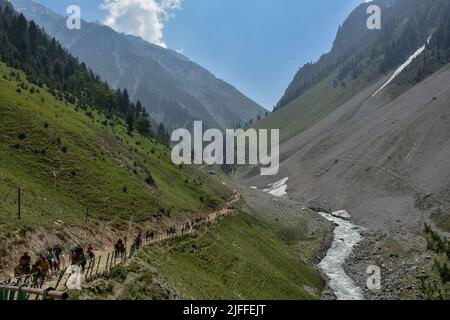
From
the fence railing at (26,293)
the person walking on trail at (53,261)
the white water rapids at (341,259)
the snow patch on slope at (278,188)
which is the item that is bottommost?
the fence railing at (26,293)

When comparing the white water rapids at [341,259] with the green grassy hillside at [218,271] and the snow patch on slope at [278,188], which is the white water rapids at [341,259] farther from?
the snow patch on slope at [278,188]

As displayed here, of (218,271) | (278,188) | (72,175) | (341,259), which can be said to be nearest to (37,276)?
(218,271)

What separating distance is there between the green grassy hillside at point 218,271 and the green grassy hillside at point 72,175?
1002cm

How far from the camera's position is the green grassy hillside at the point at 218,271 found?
→ 103 ft

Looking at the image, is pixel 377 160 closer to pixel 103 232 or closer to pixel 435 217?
pixel 435 217

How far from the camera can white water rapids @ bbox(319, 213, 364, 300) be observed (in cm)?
6308

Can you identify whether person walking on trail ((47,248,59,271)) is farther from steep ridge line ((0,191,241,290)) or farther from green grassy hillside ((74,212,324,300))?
green grassy hillside ((74,212,324,300))

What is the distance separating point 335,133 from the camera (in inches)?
7766

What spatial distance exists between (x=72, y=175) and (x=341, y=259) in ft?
161

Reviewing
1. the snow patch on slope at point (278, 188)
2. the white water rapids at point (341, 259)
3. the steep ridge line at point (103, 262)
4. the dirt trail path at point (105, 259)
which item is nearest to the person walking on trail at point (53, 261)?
the steep ridge line at point (103, 262)

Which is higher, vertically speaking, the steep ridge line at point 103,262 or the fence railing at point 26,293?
the steep ridge line at point 103,262

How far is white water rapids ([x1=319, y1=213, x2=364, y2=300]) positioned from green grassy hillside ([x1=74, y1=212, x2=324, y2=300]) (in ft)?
9.79
